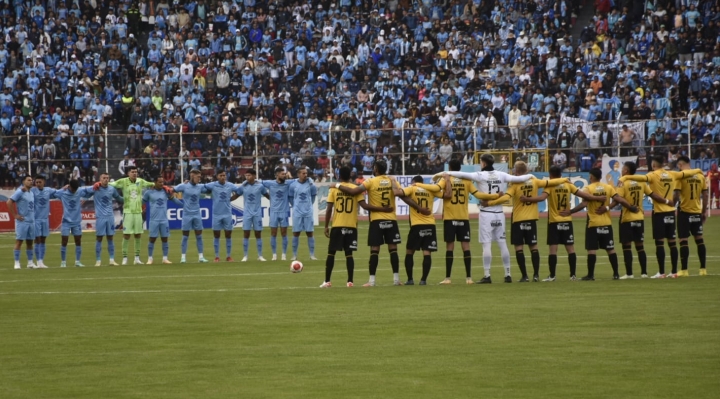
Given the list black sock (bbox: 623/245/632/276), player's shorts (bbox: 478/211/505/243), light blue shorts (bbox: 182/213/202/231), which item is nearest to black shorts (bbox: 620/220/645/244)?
black sock (bbox: 623/245/632/276)

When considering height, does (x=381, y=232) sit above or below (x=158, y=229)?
above

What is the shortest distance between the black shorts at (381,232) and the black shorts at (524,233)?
6.79ft

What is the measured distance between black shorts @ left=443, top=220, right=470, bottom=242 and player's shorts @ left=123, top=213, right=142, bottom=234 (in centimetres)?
1055

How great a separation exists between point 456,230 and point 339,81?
105 ft

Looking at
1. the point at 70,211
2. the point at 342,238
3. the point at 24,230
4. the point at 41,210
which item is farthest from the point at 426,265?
the point at 41,210

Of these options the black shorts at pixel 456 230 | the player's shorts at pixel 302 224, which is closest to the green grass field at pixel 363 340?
the black shorts at pixel 456 230

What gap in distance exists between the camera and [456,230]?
1892 centimetres

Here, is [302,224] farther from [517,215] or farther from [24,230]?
[517,215]

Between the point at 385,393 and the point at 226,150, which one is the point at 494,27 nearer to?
the point at 226,150

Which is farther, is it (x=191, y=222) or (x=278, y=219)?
(x=278, y=219)

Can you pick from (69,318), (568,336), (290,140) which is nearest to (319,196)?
(290,140)

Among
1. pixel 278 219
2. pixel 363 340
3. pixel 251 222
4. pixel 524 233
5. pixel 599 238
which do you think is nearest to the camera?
pixel 363 340

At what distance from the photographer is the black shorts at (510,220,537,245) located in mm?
19047

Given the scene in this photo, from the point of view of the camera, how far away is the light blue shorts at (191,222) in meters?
26.9
